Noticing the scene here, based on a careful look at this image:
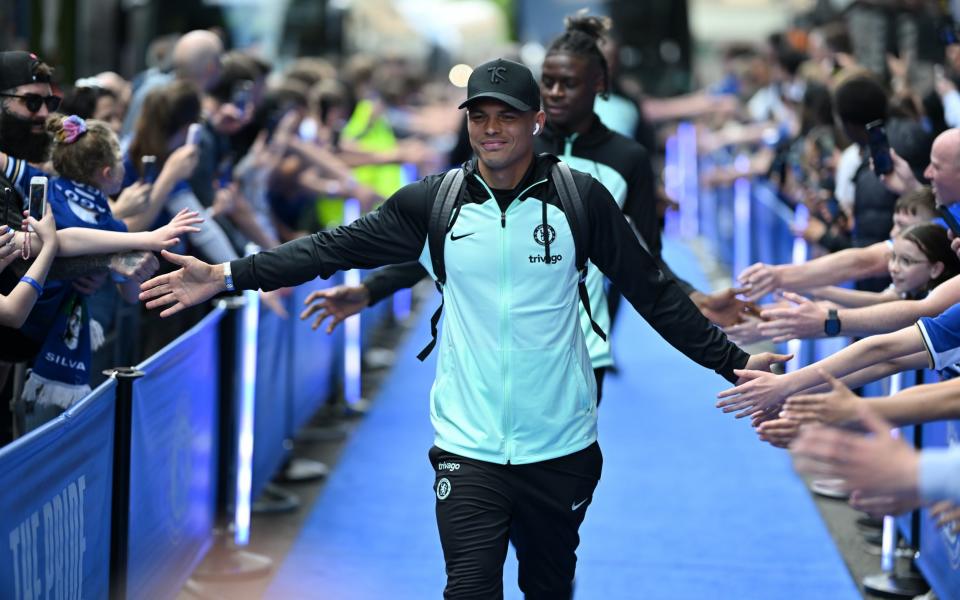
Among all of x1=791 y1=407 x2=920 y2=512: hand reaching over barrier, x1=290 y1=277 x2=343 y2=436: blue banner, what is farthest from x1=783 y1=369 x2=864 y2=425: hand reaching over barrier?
x1=290 y1=277 x2=343 y2=436: blue banner

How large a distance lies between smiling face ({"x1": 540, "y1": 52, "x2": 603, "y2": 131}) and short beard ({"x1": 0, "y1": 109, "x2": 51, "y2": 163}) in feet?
7.29

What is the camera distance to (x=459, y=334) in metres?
4.93

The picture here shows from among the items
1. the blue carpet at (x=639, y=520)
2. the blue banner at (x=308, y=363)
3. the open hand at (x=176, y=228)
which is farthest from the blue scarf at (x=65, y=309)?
the blue banner at (x=308, y=363)

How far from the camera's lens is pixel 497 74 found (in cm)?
480

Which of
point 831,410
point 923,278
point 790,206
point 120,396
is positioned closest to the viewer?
point 831,410

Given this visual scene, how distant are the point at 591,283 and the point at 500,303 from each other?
54.3 inches

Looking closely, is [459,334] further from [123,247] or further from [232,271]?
[123,247]

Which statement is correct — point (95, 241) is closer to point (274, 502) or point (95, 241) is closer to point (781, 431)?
point (781, 431)

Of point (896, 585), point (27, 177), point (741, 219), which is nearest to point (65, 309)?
point (27, 177)

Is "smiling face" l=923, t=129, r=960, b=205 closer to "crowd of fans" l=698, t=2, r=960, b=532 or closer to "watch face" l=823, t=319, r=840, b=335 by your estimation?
"crowd of fans" l=698, t=2, r=960, b=532

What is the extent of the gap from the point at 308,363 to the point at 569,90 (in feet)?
14.0

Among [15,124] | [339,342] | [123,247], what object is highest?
[15,124]

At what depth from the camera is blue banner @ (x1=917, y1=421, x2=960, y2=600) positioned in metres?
6.03

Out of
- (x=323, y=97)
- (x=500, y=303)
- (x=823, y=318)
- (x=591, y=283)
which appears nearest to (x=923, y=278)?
(x=823, y=318)
